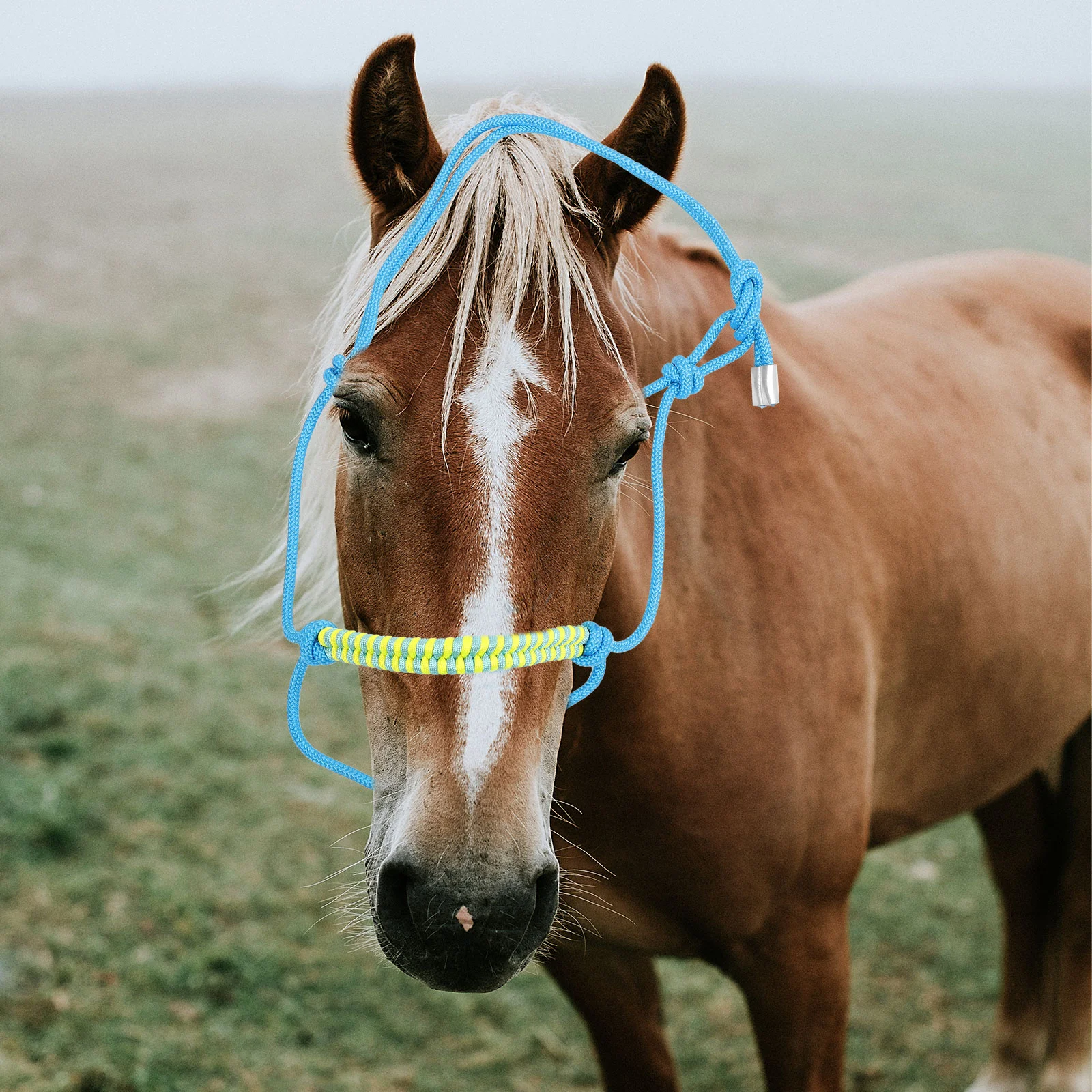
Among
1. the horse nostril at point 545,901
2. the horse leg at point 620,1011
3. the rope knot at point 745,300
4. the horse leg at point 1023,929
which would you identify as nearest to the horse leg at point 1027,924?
the horse leg at point 1023,929

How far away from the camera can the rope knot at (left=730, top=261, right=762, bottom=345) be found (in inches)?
62.7

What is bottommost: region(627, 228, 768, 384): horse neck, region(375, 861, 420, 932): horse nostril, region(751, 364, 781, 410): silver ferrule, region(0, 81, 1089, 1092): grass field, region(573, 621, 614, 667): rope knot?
region(0, 81, 1089, 1092): grass field

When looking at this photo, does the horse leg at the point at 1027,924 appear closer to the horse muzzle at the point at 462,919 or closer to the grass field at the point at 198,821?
the grass field at the point at 198,821

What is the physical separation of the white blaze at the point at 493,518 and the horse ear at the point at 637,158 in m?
0.31

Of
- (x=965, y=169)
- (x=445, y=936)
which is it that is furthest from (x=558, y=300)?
(x=965, y=169)

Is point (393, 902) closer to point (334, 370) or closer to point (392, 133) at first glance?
point (334, 370)

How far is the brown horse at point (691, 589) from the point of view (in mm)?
1246

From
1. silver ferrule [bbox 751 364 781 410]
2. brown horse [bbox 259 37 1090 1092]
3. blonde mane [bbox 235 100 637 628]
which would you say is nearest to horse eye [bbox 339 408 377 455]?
brown horse [bbox 259 37 1090 1092]

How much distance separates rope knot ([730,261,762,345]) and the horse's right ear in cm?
49

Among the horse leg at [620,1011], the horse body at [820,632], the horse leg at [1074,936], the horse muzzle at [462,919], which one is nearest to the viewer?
the horse muzzle at [462,919]

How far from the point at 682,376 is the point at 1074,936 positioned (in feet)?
7.03

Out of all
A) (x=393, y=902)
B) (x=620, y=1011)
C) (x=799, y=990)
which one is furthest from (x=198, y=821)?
(x=393, y=902)

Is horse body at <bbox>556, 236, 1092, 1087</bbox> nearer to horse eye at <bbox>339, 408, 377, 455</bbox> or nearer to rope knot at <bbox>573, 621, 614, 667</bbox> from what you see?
rope knot at <bbox>573, 621, 614, 667</bbox>

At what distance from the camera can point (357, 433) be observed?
1340mm
